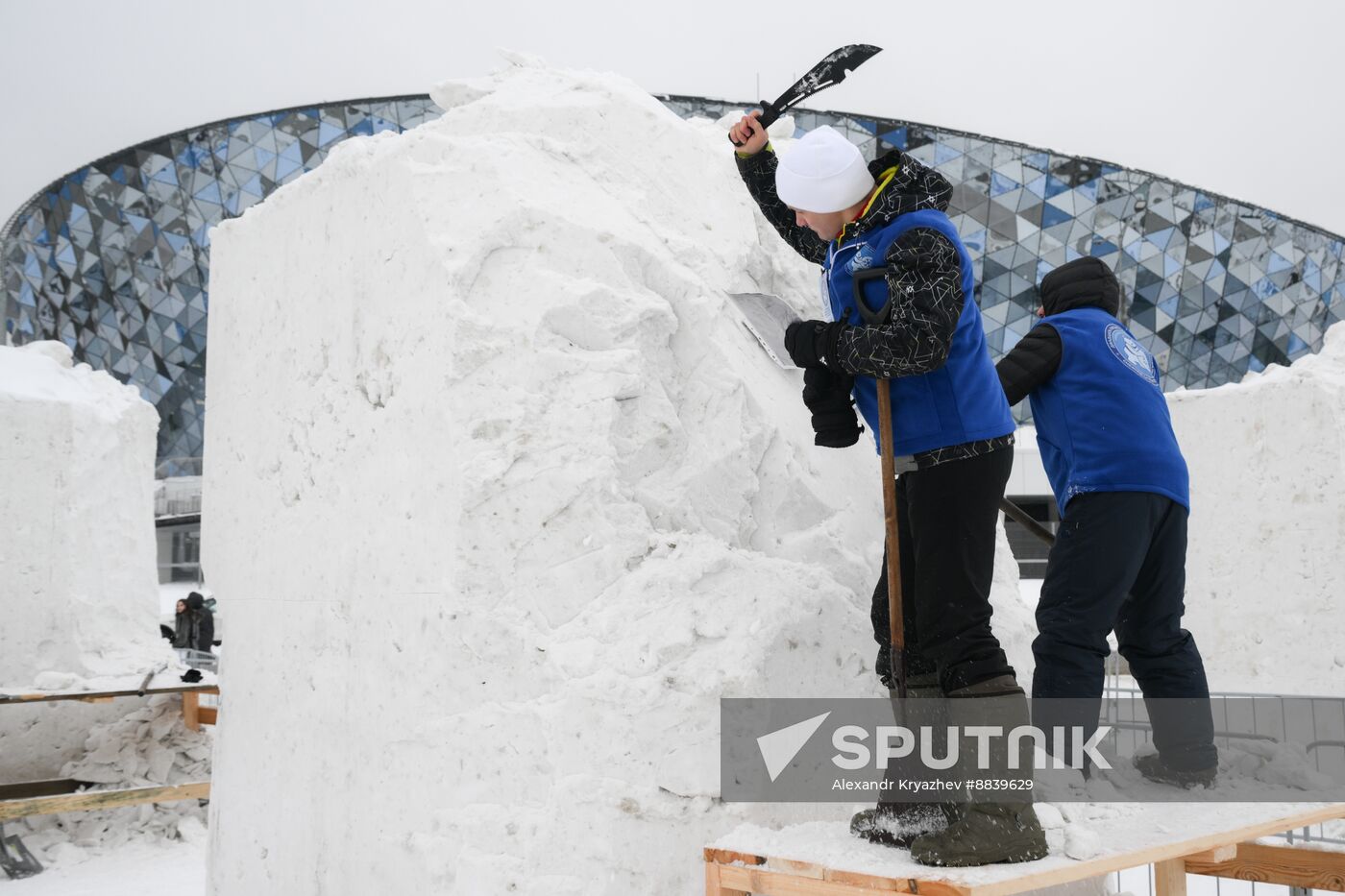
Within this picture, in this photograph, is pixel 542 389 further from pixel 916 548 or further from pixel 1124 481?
pixel 1124 481

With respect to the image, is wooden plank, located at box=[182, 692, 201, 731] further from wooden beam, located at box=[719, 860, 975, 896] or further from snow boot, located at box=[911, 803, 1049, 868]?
snow boot, located at box=[911, 803, 1049, 868]

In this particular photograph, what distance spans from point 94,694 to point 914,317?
753 centimetres

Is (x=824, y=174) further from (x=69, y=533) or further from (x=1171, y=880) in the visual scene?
(x=69, y=533)

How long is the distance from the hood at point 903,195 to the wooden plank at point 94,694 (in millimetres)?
6877

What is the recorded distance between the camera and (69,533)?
9266mm

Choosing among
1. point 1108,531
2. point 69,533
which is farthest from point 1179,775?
point 69,533

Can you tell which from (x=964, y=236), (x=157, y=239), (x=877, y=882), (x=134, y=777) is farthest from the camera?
(x=157, y=239)

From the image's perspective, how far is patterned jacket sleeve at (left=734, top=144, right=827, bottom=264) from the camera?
305 centimetres

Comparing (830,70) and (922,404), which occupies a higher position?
(830,70)

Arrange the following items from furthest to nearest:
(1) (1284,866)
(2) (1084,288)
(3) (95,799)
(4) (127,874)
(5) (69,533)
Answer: (5) (69,533) < (4) (127,874) < (3) (95,799) < (1) (1284,866) < (2) (1084,288)

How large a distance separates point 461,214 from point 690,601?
1243mm

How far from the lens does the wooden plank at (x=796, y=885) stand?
1.96 meters

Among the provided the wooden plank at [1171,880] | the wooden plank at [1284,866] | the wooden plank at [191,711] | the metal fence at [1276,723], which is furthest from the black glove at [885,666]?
the wooden plank at [191,711]

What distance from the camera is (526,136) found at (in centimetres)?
346
